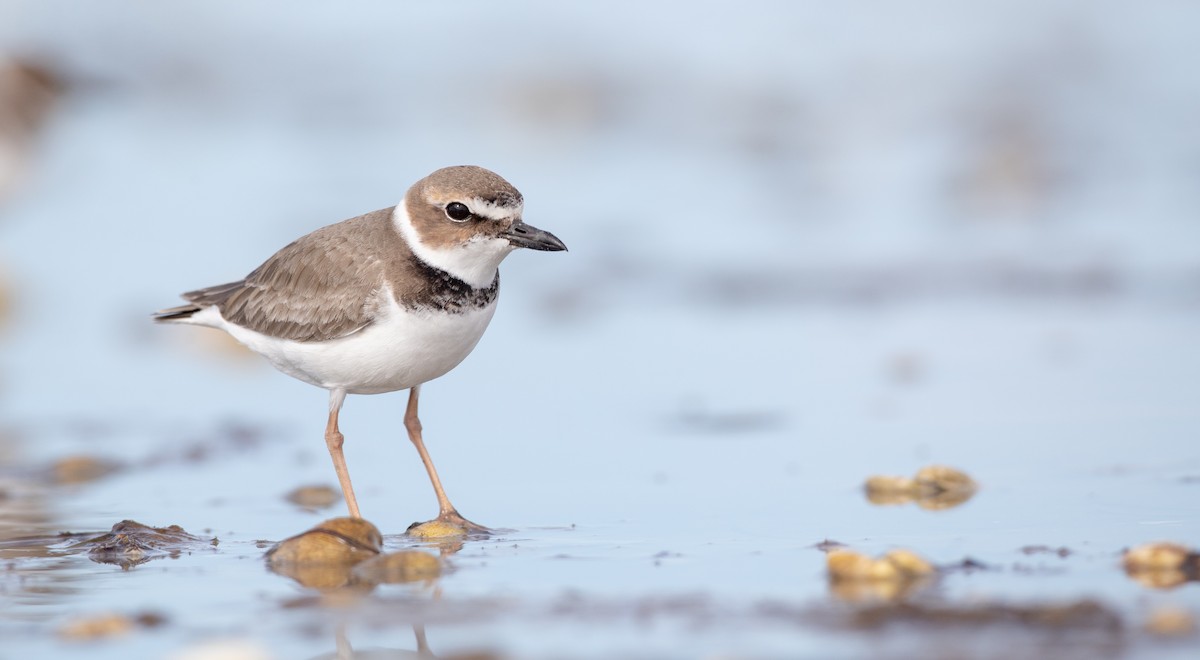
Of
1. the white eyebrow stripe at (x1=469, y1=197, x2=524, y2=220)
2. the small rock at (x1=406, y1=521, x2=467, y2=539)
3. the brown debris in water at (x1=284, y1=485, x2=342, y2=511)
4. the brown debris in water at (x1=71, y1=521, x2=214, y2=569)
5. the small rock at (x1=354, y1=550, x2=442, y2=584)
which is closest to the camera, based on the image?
the small rock at (x1=354, y1=550, x2=442, y2=584)

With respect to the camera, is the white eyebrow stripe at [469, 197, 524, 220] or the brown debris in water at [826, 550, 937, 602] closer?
the brown debris in water at [826, 550, 937, 602]

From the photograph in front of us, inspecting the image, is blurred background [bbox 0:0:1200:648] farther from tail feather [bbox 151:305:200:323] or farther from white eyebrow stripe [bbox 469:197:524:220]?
white eyebrow stripe [bbox 469:197:524:220]

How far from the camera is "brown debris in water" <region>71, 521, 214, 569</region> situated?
17.4 feet

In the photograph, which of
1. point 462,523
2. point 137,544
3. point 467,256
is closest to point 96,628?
point 137,544

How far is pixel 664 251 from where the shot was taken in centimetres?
1172

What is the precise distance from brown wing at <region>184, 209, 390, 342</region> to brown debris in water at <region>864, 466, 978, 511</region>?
7.14 ft

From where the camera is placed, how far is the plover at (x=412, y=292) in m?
5.89

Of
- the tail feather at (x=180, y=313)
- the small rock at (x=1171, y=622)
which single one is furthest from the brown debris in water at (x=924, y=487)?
the tail feather at (x=180, y=313)

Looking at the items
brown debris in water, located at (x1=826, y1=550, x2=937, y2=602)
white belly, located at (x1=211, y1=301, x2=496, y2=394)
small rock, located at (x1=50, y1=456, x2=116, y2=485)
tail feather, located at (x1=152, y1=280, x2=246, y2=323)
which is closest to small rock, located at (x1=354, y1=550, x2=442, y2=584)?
white belly, located at (x1=211, y1=301, x2=496, y2=394)

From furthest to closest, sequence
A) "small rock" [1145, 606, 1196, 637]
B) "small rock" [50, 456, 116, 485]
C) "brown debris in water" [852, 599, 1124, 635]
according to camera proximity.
A: "small rock" [50, 456, 116, 485] < "brown debris in water" [852, 599, 1124, 635] < "small rock" [1145, 606, 1196, 637]

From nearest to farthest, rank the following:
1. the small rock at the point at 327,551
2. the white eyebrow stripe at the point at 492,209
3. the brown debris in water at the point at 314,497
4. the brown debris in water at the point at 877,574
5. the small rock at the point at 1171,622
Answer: the small rock at the point at 1171,622 < the brown debris in water at the point at 877,574 < the small rock at the point at 327,551 < the white eyebrow stripe at the point at 492,209 < the brown debris in water at the point at 314,497

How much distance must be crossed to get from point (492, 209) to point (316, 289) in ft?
2.93

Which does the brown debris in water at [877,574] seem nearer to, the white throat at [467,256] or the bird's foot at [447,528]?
the bird's foot at [447,528]

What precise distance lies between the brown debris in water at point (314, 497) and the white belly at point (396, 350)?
559mm
